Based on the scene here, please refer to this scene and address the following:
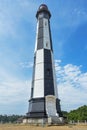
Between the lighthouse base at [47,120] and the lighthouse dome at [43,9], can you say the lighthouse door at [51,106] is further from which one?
the lighthouse dome at [43,9]

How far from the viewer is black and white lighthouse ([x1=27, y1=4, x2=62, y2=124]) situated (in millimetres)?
31234

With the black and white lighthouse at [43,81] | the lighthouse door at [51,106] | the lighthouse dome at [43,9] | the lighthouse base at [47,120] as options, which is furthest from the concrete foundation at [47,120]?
the lighthouse dome at [43,9]

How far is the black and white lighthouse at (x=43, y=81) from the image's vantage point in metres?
31.2

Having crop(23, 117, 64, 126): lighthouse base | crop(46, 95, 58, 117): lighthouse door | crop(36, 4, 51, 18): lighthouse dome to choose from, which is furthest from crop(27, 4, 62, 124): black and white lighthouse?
crop(36, 4, 51, 18): lighthouse dome

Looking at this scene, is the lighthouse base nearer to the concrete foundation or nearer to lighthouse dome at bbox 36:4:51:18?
the concrete foundation

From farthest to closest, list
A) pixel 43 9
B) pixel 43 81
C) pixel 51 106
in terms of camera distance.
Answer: pixel 43 9, pixel 43 81, pixel 51 106

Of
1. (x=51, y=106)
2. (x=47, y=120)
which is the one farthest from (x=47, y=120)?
(x=51, y=106)

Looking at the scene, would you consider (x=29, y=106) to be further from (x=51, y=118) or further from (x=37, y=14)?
(x=37, y=14)

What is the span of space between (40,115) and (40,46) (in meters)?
10.5

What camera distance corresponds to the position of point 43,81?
32.3 m

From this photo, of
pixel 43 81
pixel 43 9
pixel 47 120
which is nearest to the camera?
pixel 47 120

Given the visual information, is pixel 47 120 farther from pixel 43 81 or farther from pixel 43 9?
pixel 43 9

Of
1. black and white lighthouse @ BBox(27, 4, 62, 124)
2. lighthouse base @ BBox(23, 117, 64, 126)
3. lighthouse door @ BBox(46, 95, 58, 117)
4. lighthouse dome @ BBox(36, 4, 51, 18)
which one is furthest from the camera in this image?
lighthouse dome @ BBox(36, 4, 51, 18)

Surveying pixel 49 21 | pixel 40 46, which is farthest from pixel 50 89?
pixel 49 21
